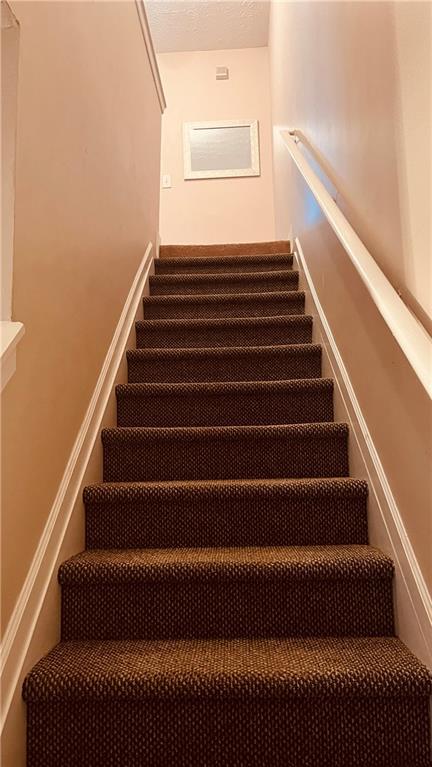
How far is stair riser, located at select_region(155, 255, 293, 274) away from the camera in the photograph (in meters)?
3.24

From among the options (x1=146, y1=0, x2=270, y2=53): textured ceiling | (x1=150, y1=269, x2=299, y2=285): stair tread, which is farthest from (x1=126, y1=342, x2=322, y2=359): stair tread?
(x1=146, y1=0, x2=270, y2=53): textured ceiling

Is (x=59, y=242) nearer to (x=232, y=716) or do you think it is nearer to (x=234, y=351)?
(x=234, y=351)

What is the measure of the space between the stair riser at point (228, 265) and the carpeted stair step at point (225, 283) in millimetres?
232

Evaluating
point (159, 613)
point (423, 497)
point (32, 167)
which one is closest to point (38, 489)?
point (159, 613)

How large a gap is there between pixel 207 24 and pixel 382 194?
4.75 meters

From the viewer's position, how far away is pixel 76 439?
167 cm

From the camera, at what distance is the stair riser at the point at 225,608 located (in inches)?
54.9

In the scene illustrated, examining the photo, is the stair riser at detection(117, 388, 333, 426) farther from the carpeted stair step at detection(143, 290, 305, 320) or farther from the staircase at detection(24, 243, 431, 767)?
the carpeted stair step at detection(143, 290, 305, 320)

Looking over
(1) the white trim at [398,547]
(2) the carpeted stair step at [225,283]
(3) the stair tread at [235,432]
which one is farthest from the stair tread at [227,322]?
(3) the stair tread at [235,432]

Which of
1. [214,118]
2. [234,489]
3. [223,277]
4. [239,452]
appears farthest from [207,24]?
→ [234,489]

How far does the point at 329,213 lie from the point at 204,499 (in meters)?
0.91

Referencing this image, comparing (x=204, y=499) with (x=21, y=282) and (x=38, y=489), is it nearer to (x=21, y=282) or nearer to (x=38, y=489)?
(x=38, y=489)

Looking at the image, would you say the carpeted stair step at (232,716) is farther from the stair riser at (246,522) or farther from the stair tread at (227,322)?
the stair tread at (227,322)

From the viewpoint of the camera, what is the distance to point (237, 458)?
→ 6.15 ft
